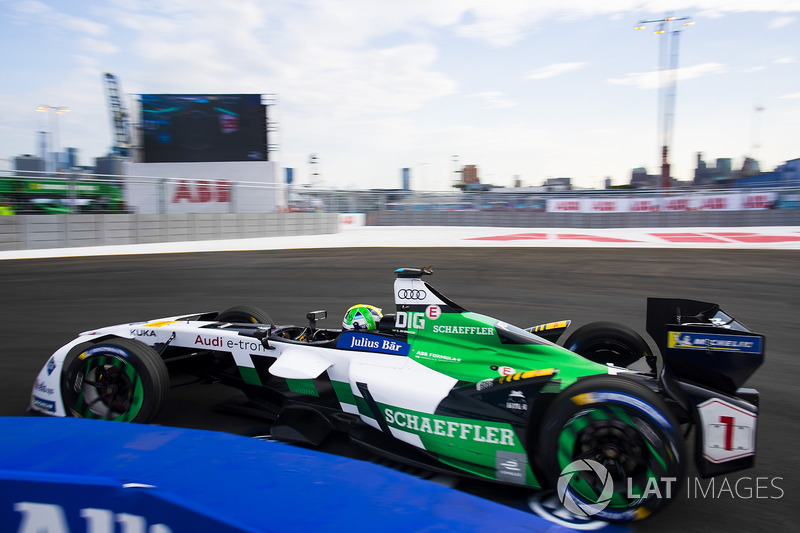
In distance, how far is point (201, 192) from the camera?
18.4 metres

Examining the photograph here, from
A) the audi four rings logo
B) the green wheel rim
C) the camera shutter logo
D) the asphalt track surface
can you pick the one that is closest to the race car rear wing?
the asphalt track surface

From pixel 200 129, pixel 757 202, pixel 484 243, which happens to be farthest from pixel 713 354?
pixel 757 202

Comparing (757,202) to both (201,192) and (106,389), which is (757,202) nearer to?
(201,192)

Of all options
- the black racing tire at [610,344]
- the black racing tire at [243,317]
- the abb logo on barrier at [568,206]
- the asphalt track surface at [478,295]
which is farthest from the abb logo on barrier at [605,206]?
the black racing tire at [243,317]

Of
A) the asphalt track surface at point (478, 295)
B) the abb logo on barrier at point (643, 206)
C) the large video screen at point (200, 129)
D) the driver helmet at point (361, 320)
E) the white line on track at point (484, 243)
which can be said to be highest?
the large video screen at point (200, 129)

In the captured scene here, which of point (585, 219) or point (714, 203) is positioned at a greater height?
point (714, 203)

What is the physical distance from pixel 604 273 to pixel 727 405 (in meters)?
8.11

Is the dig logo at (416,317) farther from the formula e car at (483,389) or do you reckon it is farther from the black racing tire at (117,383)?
the black racing tire at (117,383)

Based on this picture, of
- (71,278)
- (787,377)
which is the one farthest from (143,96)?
(787,377)

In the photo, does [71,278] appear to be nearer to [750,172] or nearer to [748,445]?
[748,445]

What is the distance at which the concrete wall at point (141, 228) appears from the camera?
1388cm

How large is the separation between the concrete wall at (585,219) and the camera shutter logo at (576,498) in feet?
74.7

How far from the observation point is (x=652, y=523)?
2.57 metres

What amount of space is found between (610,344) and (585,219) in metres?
22.0
